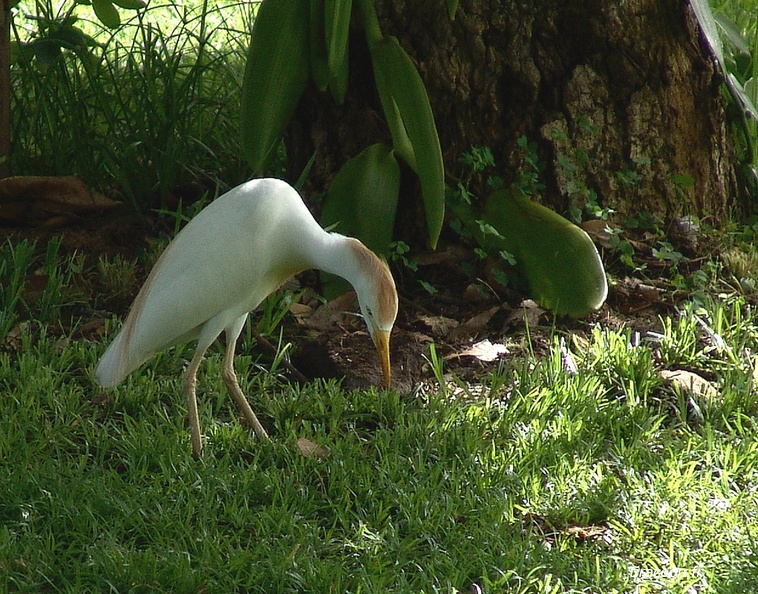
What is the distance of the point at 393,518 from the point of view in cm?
275

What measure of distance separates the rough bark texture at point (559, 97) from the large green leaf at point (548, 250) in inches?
8.4

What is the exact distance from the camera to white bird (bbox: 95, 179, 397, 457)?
2871 millimetres

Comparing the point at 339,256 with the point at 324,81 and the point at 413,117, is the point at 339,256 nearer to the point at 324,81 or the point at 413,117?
the point at 413,117

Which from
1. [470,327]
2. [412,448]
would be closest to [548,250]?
[470,327]

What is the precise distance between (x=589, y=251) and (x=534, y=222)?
28 centimetres

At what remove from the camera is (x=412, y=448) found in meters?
3.06

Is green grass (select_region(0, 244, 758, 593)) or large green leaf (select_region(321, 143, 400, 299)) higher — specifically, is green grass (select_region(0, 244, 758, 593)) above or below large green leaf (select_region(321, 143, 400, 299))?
below

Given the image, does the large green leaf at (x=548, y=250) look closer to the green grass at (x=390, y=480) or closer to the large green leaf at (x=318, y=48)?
the green grass at (x=390, y=480)

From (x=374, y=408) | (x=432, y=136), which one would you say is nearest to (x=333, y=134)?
(x=432, y=136)

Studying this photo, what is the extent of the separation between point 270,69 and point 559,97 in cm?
117

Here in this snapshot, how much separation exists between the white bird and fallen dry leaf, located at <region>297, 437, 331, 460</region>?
0.96ft

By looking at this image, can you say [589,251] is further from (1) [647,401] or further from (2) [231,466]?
(2) [231,466]

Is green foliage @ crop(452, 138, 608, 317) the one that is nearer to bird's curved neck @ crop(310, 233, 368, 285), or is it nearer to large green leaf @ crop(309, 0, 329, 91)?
large green leaf @ crop(309, 0, 329, 91)

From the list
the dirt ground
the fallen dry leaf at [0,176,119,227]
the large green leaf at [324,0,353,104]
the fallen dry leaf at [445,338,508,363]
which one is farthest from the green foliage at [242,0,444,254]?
the fallen dry leaf at [0,176,119,227]
